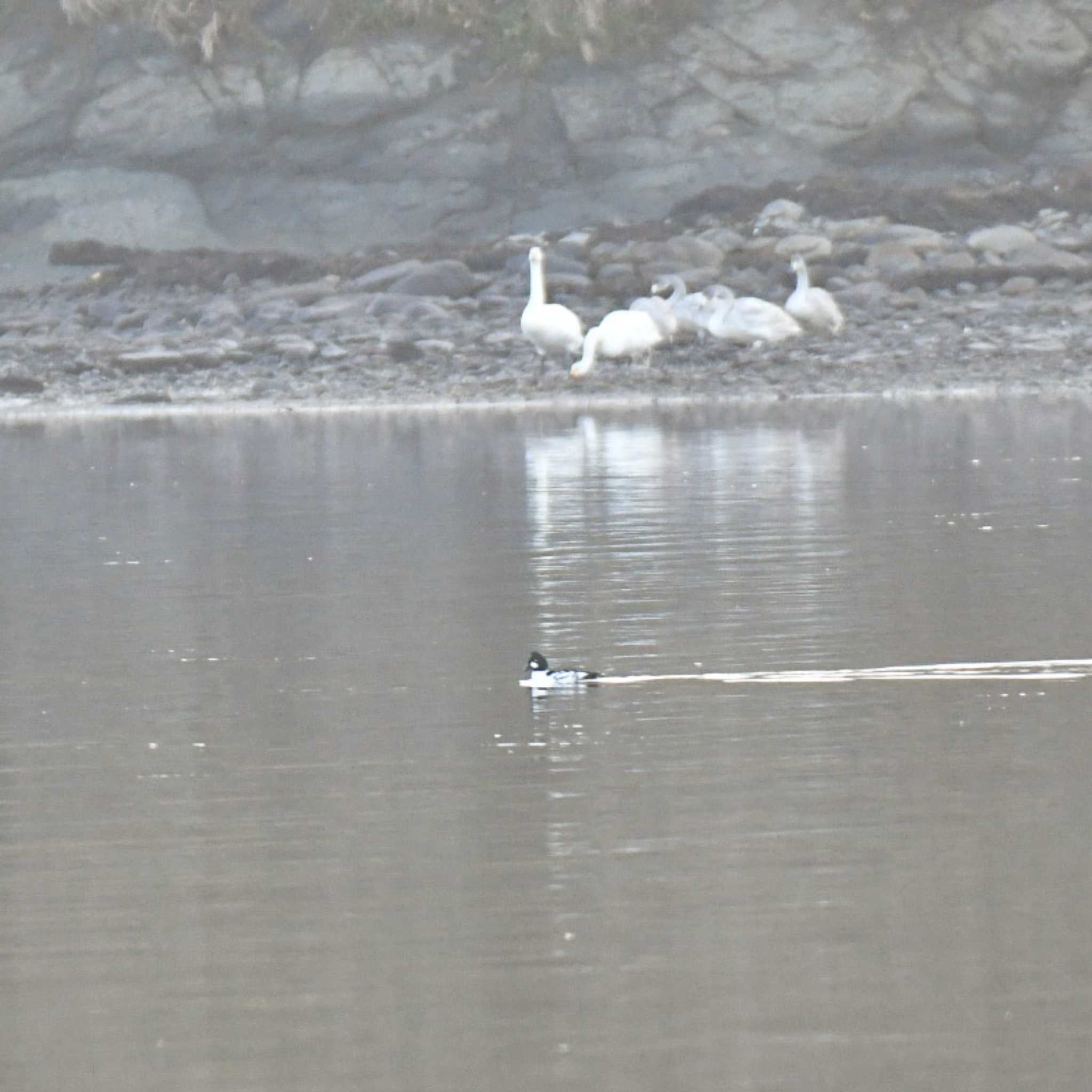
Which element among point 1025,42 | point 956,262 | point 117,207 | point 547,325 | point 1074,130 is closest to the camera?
point 547,325

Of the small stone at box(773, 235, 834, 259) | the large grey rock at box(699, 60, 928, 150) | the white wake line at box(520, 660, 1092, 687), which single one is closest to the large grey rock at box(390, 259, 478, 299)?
the small stone at box(773, 235, 834, 259)

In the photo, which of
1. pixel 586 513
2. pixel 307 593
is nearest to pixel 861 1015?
pixel 307 593

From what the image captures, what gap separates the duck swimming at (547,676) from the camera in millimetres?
10250

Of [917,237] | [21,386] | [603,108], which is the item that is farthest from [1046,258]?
[21,386]

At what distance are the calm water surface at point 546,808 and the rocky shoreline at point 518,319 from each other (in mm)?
11266

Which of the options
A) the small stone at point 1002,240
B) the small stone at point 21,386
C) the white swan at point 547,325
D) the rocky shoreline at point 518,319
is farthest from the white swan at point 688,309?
the small stone at point 21,386

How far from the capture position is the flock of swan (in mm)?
28641

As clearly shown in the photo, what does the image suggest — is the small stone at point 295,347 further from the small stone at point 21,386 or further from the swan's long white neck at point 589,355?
the swan's long white neck at point 589,355

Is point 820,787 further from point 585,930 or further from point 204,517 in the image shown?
point 204,517

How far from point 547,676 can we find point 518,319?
70.9 ft

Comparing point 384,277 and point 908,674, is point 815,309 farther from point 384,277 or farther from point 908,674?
point 908,674

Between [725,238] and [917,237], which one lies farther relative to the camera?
[725,238]

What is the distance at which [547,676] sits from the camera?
10250 millimetres

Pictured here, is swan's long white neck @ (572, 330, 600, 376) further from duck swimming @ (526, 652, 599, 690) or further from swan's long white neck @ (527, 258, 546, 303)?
duck swimming @ (526, 652, 599, 690)
